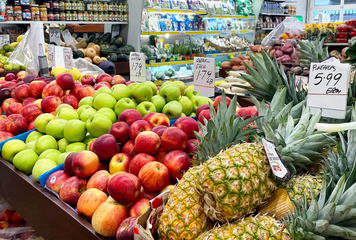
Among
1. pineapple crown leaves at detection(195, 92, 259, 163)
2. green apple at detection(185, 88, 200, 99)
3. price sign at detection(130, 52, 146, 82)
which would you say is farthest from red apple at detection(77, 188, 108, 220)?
price sign at detection(130, 52, 146, 82)

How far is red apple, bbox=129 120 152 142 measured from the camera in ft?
5.13

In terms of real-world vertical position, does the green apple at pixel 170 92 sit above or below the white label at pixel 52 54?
below

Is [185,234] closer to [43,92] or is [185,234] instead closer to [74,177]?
[74,177]

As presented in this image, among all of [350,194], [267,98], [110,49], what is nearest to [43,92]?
[267,98]

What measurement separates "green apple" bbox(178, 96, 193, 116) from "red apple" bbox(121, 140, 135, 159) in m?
0.55

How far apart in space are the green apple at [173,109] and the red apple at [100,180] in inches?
23.5

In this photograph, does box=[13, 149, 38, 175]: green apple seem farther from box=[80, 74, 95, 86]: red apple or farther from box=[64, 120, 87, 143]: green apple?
box=[80, 74, 95, 86]: red apple

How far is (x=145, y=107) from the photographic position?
191cm

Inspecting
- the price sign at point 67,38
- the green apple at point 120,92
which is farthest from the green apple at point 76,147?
the price sign at point 67,38

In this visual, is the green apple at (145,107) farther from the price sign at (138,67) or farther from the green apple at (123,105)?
the price sign at (138,67)

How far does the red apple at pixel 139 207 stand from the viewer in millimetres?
1249

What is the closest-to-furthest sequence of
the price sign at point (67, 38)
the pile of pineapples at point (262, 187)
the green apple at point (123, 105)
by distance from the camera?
the pile of pineapples at point (262, 187)
the green apple at point (123, 105)
the price sign at point (67, 38)

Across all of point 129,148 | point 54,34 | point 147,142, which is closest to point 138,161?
point 147,142

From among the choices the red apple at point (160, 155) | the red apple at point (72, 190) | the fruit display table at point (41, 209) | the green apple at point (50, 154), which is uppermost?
the red apple at point (160, 155)
